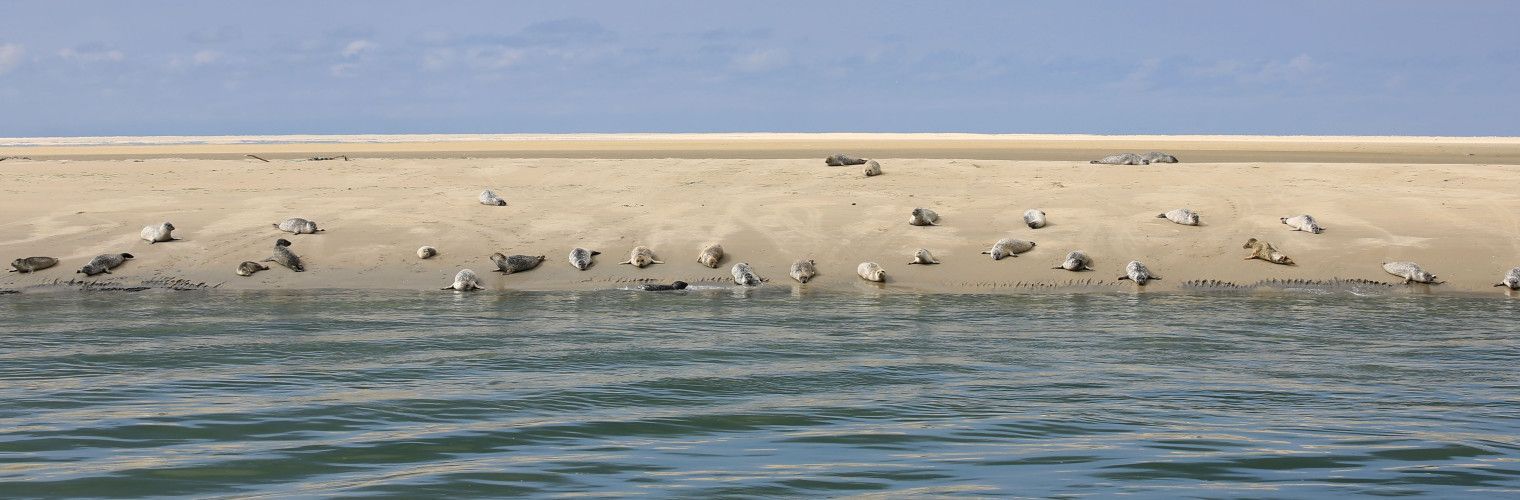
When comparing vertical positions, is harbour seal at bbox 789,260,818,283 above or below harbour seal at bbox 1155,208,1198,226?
below

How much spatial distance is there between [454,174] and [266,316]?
9835mm

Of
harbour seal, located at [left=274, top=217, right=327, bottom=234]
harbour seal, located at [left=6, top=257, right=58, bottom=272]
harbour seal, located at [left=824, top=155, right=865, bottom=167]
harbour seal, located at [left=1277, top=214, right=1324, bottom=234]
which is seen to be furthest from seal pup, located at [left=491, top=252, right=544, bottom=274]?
harbour seal, located at [left=1277, top=214, right=1324, bottom=234]

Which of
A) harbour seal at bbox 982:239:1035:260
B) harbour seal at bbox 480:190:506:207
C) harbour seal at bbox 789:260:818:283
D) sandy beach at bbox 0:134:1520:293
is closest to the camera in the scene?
harbour seal at bbox 789:260:818:283

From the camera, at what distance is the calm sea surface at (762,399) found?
5777 mm

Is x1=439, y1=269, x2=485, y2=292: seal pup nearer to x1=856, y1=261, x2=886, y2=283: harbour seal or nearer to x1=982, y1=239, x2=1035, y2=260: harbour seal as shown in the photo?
x1=856, y1=261, x2=886, y2=283: harbour seal

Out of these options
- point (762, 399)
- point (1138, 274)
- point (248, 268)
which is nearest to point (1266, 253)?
point (1138, 274)

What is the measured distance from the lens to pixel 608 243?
15.7m

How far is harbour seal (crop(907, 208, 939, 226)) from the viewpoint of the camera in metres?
16.3

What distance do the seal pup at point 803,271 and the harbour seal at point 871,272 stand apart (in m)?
0.49

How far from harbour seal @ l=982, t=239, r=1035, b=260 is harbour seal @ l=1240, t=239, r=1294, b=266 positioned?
240 cm

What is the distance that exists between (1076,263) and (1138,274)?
0.71 meters

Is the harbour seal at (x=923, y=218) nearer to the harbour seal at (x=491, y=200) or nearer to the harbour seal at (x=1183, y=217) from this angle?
the harbour seal at (x=1183, y=217)

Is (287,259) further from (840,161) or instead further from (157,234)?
(840,161)

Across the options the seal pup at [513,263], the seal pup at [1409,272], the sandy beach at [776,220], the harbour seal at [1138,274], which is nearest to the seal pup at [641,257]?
the sandy beach at [776,220]
